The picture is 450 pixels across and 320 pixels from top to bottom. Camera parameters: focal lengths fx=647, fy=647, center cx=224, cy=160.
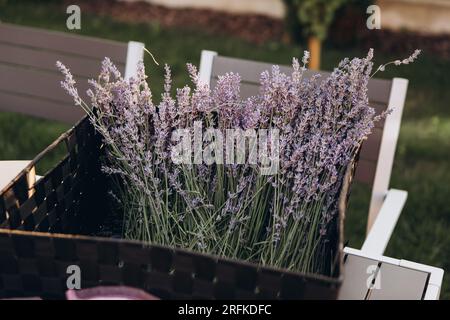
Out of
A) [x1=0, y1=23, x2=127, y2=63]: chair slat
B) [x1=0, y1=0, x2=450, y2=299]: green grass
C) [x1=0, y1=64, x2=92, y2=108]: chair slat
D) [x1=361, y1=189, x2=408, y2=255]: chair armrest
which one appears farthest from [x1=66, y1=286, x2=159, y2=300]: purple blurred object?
[x1=0, y1=0, x2=450, y2=299]: green grass

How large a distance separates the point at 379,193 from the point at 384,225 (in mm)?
361

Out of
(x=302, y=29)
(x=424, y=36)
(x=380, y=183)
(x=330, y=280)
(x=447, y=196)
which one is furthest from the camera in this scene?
(x=424, y=36)

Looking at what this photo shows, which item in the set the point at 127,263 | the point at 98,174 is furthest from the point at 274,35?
the point at 127,263

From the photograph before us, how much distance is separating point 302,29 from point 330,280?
16.3 feet

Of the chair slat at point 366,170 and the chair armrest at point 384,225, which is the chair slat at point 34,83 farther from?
the chair armrest at point 384,225

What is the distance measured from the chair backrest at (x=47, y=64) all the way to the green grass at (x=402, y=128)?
4.25 ft

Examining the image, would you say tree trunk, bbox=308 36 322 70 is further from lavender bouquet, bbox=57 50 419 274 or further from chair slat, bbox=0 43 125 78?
lavender bouquet, bbox=57 50 419 274

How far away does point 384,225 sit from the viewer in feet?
5.98

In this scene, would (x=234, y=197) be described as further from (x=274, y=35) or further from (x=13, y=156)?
(x=274, y=35)

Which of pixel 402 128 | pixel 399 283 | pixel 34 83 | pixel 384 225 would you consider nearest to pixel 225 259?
pixel 399 283

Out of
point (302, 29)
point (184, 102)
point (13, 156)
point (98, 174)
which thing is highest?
point (302, 29)

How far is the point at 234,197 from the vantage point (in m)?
1.24

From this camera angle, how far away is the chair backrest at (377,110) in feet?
6.88

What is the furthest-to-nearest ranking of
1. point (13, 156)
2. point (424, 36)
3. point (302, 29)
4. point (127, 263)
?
point (424, 36) < point (302, 29) < point (13, 156) < point (127, 263)
